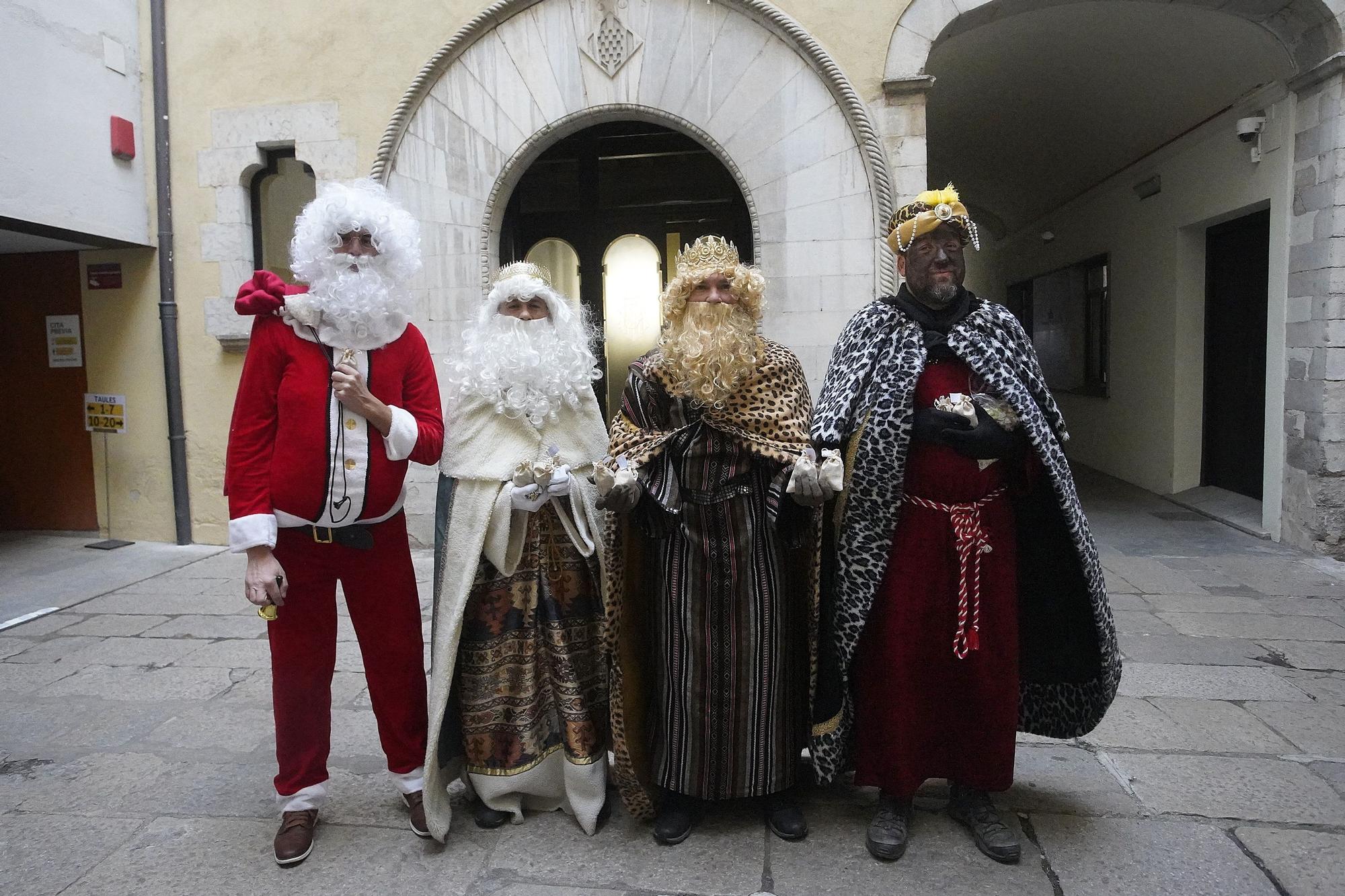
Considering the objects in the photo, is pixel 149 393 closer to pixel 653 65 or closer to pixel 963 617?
pixel 653 65

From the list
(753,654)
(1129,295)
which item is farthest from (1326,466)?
(753,654)

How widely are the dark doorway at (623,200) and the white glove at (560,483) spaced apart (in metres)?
4.98

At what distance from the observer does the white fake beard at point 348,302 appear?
7.56 feet

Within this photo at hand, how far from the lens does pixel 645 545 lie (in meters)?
2.52

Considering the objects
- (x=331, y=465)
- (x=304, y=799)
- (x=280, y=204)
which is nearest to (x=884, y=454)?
(x=331, y=465)

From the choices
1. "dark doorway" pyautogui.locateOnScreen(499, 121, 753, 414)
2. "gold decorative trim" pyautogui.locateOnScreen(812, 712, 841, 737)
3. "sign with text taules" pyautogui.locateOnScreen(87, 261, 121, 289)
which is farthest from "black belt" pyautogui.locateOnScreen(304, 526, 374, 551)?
"sign with text taules" pyautogui.locateOnScreen(87, 261, 121, 289)

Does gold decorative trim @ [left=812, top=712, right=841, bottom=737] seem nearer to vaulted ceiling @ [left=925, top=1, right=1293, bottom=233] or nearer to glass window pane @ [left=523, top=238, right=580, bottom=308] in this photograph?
glass window pane @ [left=523, top=238, right=580, bottom=308]

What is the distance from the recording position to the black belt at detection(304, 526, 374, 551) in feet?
7.77

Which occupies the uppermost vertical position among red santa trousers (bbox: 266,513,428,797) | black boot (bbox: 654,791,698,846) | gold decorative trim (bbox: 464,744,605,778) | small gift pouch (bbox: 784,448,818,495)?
small gift pouch (bbox: 784,448,818,495)

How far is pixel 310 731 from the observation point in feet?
8.09

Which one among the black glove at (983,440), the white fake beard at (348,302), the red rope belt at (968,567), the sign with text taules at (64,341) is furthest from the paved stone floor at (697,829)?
the sign with text taules at (64,341)

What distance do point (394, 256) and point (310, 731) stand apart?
1457 millimetres

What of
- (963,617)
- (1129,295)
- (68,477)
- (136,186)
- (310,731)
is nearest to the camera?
(963,617)

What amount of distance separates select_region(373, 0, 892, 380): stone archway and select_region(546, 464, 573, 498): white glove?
371 centimetres
